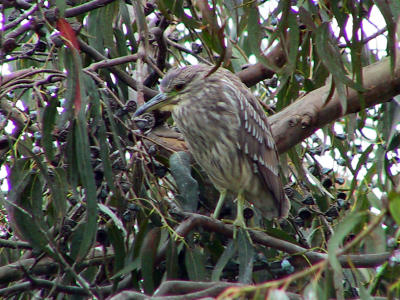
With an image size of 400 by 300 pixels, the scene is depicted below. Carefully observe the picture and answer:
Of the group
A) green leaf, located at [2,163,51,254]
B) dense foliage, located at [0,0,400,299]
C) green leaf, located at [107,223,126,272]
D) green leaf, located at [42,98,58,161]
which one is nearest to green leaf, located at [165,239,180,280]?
dense foliage, located at [0,0,400,299]

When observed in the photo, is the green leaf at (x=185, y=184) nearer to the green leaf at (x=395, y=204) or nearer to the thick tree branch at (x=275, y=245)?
the thick tree branch at (x=275, y=245)

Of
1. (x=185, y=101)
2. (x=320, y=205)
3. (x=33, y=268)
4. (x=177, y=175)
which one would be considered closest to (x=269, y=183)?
(x=320, y=205)

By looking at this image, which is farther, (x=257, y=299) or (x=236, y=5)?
(x=236, y=5)

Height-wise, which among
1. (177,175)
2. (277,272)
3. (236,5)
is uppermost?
(236,5)

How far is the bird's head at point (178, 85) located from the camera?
324cm

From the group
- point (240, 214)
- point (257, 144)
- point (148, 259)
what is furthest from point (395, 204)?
point (257, 144)

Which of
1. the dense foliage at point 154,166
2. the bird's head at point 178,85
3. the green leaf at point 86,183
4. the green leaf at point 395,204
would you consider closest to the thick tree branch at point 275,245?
the dense foliage at point 154,166

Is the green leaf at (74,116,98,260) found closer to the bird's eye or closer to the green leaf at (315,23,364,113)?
the green leaf at (315,23,364,113)

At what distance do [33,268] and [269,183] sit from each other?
1303 mm

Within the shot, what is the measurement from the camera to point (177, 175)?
270 cm

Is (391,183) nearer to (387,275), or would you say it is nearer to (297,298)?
(387,275)

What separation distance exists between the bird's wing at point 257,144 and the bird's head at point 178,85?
238mm

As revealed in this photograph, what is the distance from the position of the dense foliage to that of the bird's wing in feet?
0.29

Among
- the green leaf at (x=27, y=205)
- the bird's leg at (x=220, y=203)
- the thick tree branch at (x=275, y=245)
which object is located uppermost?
the green leaf at (x=27, y=205)
